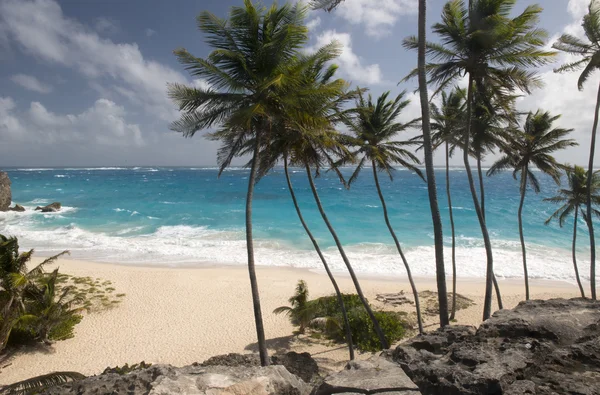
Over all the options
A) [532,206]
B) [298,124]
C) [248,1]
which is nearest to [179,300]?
[298,124]

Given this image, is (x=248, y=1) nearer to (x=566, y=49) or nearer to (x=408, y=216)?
(x=566, y=49)

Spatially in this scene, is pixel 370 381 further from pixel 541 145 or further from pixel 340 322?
pixel 541 145

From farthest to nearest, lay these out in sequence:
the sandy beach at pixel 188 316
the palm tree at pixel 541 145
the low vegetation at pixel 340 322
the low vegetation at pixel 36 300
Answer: the palm tree at pixel 541 145 → the low vegetation at pixel 340 322 → the sandy beach at pixel 188 316 → the low vegetation at pixel 36 300

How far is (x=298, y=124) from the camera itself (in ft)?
26.0

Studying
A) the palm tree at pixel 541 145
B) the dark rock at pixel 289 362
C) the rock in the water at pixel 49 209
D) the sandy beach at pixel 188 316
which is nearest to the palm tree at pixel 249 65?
the dark rock at pixel 289 362

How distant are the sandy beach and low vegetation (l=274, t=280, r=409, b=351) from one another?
0.67 meters

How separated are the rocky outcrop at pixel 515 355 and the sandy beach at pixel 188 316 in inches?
288

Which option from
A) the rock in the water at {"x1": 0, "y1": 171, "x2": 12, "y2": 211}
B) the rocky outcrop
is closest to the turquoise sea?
the rock in the water at {"x1": 0, "y1": 171, "x2": 12, "y2": 211}

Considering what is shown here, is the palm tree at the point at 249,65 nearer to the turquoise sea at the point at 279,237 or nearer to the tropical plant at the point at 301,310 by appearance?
the tropical plant at the point at 301,310

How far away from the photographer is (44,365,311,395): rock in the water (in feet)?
10.9

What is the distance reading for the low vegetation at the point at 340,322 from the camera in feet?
38.2

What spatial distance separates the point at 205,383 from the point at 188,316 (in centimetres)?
1189

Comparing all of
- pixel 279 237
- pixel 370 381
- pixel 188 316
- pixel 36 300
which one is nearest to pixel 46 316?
pixel 36 300

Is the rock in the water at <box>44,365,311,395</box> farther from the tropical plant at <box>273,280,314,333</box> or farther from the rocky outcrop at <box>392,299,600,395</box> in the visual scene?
the tropical plant at <box>273,280,314,333</box>
